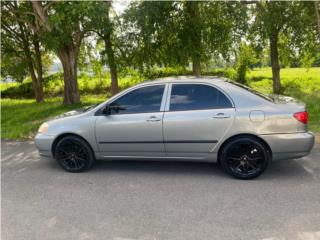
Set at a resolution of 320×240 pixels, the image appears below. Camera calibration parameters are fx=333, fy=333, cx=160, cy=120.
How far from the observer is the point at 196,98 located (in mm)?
5031

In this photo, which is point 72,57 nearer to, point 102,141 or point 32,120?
point 32,120

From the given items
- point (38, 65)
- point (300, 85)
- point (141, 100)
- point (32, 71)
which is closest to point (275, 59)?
point (300, 85)

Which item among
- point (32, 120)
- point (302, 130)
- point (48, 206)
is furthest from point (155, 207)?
point (32, 120)

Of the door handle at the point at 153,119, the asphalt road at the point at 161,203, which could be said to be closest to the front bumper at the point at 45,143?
the asphalt road at the point at 161,203

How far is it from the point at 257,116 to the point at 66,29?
8.20m

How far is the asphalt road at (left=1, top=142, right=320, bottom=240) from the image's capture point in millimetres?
3529

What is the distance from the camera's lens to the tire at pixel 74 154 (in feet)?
18.0

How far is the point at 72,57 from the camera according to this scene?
513 inches

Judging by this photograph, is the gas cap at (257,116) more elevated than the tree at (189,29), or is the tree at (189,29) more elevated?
the tree at (189,29)

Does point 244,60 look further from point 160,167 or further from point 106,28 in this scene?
point 160,167

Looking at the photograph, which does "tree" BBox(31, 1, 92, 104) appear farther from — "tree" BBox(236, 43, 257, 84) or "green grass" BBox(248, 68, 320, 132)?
"green grass" BBox(248, 68, 320, 132)

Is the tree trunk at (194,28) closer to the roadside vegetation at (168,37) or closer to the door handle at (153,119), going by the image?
the roadside vegetation at (168,37)

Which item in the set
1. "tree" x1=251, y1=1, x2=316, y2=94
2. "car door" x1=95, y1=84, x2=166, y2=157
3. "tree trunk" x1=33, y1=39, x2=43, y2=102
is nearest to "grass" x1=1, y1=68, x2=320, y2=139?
"tree trunk" x1=33, y1=39, x2=43, y2=102

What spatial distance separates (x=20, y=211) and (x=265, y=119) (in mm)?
3482
